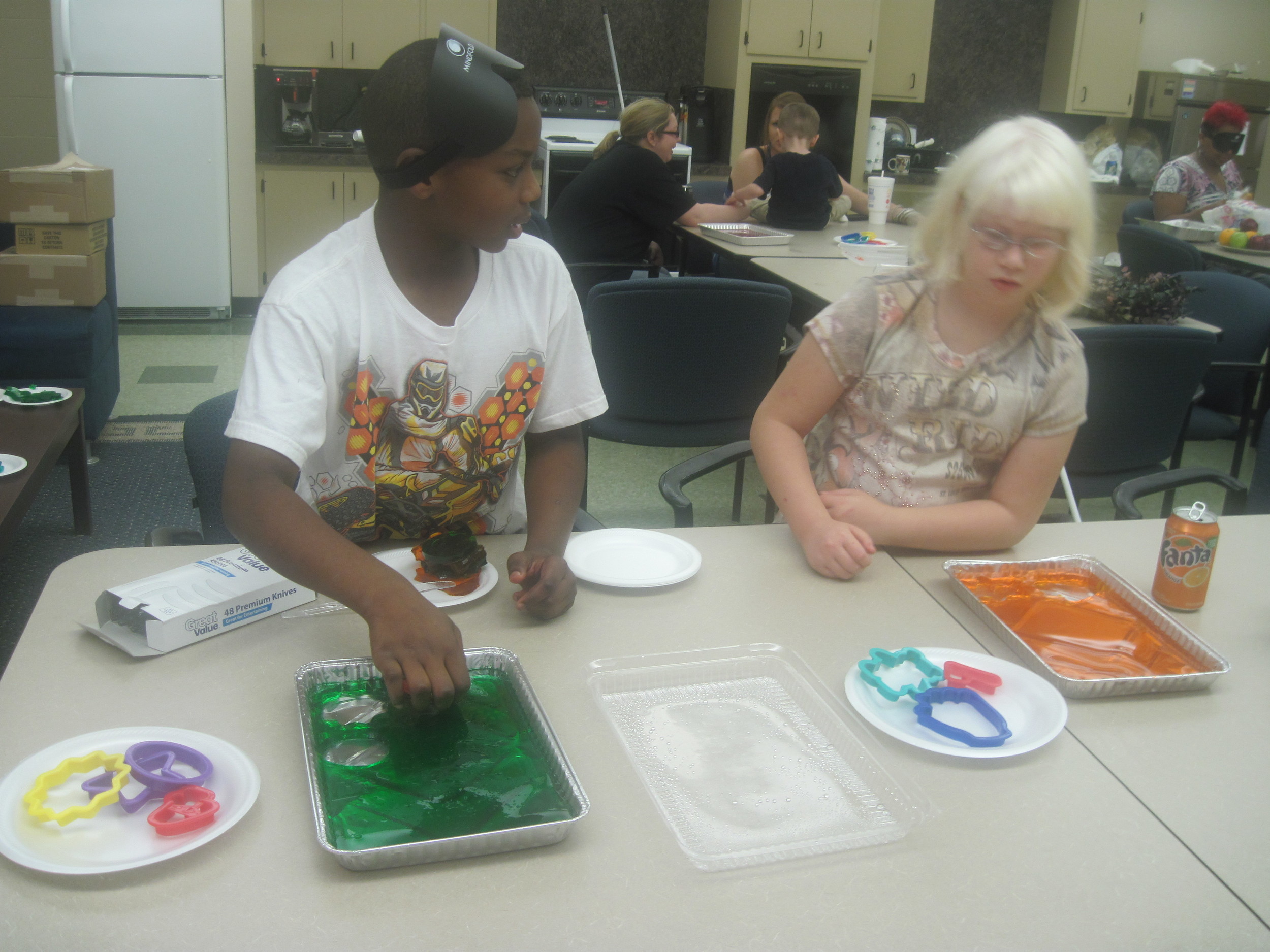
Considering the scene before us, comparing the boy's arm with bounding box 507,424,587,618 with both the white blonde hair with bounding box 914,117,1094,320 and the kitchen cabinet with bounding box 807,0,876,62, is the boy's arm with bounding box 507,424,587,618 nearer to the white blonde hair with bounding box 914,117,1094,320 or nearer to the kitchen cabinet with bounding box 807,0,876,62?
the white blonde hair with bounding box 914,117,1094,320

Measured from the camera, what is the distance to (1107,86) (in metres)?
6.16

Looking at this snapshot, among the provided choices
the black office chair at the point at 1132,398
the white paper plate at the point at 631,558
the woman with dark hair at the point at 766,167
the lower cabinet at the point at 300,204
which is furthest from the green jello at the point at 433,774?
the lower cabinet at the point at 300,204

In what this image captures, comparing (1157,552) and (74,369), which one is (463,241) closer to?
(1157,552)

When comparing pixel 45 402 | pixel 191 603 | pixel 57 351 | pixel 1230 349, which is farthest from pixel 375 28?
pixel 191 603

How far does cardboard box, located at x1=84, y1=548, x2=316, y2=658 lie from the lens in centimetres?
98

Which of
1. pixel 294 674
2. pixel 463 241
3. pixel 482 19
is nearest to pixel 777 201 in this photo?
pixel 482 19

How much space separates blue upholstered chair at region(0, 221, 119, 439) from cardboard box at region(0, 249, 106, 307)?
25mm

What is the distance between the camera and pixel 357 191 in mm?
5297

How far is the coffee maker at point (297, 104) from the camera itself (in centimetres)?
522

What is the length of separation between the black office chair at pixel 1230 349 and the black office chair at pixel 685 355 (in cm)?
111

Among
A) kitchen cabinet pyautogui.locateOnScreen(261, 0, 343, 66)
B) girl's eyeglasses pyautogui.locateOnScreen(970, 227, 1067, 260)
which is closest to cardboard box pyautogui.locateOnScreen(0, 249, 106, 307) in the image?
kitchen cabinet pyautogui.locateOnScreen(261, 0, 343, 66)

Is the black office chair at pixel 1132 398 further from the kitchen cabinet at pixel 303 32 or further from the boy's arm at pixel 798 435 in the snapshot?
the kitchen cabinet at pixel 303 32

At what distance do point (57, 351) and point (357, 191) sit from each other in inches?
96.7

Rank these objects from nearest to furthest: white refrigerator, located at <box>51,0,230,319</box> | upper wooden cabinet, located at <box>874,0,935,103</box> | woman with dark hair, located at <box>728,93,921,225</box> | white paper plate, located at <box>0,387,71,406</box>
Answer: white paper plate, located at <box>0,387,71,406</box> < woman with dark hair, located at <box>728,93,921,225</box> < white refrigerator, located at <box>51,0,230,319</box> < upper wooden cabinet, located at <box>874,0,935,103</box>
